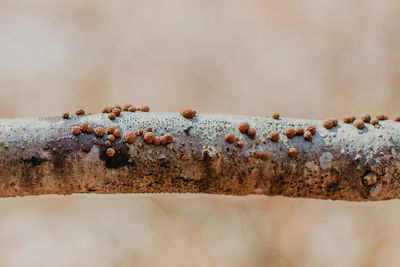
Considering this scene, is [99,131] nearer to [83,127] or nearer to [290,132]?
[83,127]

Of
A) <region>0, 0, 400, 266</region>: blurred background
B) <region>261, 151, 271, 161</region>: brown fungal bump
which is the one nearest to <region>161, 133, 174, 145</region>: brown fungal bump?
<region>261, 151, 271, 161</region>: brown fungal bump

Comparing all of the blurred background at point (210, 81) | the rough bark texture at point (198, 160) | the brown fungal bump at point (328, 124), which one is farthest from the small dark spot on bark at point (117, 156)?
the blurred background at point (210, 81)

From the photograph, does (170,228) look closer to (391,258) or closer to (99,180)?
(391,258)

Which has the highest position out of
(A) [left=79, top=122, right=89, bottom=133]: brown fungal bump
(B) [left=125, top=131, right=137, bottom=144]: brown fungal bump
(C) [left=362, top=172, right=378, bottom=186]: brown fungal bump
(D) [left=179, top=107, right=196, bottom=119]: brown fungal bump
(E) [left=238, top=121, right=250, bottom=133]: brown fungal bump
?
(D) [left=179, top=107, right=196, bottom=119]: brown fungal bump

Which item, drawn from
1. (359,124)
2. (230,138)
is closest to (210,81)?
(359,124)

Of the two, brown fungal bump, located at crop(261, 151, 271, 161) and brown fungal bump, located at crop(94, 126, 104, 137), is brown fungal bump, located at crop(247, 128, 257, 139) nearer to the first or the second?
brown fungal bump, located at crop(261, 151, 271, 161)

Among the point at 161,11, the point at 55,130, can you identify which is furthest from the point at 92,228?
the point at 55,130

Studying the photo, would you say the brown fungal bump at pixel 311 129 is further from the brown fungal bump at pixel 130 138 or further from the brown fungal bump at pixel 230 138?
the brown fungal bump at pixel 130 138
